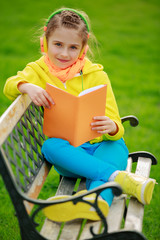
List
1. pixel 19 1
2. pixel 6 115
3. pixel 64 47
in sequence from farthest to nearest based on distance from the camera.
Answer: pixel 19 1
pixel 64 47
pixel 6 115

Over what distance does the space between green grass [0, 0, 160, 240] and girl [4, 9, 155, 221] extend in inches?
14.5

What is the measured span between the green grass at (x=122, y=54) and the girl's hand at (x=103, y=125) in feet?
2.66

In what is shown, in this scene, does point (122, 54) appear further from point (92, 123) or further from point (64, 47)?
point (92, 123)

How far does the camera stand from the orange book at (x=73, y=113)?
1.89 metres

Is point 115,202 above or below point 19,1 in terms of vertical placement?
above

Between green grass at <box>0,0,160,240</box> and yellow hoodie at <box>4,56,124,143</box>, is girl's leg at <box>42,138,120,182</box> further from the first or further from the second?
green grass at <box>0,0,160,240</box>

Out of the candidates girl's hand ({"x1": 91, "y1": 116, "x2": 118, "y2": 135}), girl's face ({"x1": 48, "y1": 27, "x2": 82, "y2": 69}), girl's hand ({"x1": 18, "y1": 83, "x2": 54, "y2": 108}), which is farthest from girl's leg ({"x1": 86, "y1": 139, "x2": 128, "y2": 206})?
girl's face ({"x1": 48, "y1": 27, "x2": 82, "y2": 69})

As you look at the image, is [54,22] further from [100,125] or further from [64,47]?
[100,125]

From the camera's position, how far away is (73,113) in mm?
1921

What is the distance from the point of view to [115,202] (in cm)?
202

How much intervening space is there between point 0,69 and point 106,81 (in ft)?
12.3

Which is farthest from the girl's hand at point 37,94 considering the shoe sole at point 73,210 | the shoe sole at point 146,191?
the shoe sole at point 146,191

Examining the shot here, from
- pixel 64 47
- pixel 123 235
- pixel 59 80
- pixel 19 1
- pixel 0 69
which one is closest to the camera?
pixel 123 235

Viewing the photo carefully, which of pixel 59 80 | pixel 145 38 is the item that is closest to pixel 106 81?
pixel 59 80
